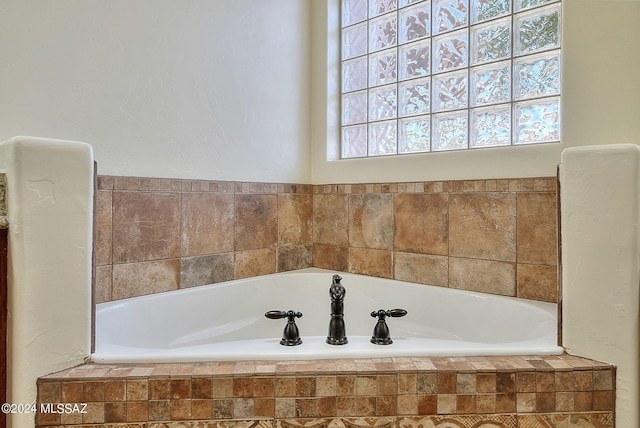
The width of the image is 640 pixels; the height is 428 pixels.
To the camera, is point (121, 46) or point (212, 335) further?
point (212, 335)

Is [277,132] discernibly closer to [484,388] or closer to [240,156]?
[240,156]

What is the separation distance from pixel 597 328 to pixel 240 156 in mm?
1791

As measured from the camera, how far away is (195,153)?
6.74 feet

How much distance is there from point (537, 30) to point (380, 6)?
950 mm

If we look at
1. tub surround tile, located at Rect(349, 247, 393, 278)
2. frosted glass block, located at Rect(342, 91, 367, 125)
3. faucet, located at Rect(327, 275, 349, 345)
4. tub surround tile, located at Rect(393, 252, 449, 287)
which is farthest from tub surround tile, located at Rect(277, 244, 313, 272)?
faucet, located at Rect(327, 275, 349, 345)

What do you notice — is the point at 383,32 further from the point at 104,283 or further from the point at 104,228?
the point at 104,283

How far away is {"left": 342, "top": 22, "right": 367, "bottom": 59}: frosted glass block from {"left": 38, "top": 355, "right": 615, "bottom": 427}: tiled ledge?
2.07 metres

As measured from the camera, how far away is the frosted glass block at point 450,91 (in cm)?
211

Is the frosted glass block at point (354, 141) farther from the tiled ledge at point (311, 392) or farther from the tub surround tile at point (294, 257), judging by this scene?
the tiled ledge at point (311, 392)

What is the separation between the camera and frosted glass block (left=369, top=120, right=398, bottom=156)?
94.6 inches

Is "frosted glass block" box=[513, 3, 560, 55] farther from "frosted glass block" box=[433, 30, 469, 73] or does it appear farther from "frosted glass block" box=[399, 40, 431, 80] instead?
"frosted glass block" box=[399, 40, 431, 80]

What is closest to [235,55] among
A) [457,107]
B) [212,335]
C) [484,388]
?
[457,107]

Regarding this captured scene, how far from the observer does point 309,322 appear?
2.22m

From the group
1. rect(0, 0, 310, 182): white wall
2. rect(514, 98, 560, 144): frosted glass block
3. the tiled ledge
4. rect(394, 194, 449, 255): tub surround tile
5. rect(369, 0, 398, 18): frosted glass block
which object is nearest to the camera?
the tiled ledge
